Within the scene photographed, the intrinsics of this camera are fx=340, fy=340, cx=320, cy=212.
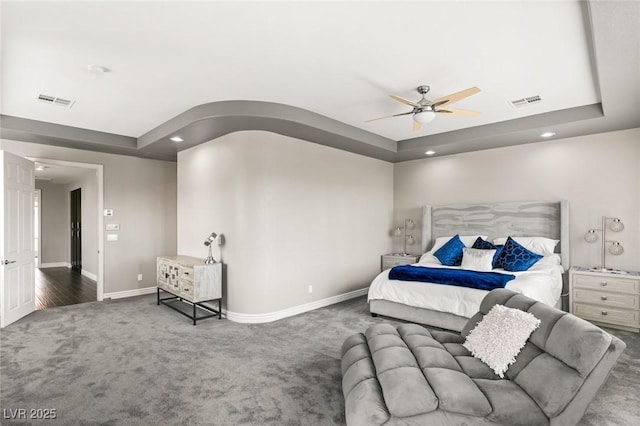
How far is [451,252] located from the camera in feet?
17.7

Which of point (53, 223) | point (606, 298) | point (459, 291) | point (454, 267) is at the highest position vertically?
point (53, 223)

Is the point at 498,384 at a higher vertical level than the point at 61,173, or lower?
lower

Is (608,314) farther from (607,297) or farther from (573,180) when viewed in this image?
(573,180)

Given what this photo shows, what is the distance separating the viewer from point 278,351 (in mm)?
3461

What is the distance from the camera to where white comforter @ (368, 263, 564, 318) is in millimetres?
3814

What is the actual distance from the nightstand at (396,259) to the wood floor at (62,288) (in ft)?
16.6

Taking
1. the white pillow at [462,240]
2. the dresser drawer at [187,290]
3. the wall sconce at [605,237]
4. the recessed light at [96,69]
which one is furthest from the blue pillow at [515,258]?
the recessed light at [96,69]

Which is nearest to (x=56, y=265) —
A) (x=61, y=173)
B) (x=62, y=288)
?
(x=61, y=173)

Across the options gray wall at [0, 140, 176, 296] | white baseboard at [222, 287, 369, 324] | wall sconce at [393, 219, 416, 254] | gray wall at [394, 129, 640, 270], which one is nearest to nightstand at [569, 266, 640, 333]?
gray wall at [394, 129, 640, 270]

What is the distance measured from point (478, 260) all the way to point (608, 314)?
1.57 meters

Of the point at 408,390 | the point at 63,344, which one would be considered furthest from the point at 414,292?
the point at 63,344

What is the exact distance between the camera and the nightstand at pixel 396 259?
6.08m

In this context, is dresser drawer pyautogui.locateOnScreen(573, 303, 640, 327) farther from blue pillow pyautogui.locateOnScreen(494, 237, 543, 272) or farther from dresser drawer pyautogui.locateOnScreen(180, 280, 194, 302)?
dresser drawer pyautogui.locateOnScreen(180, 280, 194, 302)

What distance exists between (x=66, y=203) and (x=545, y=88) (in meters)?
11.6
